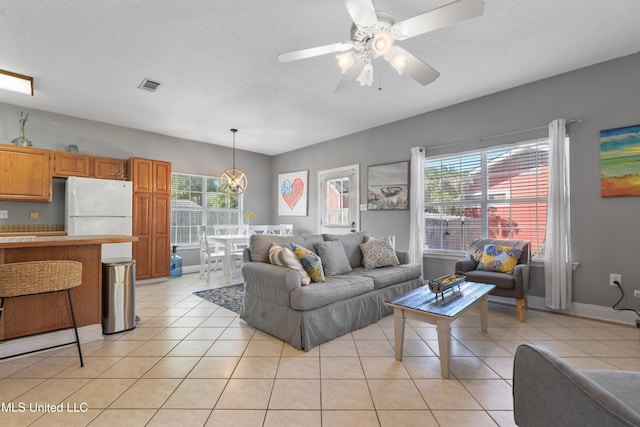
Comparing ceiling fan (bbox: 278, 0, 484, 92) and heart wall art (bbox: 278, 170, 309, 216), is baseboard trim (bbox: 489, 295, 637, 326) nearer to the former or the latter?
ceiling fan (bbox: 278, 0, 484, 92)

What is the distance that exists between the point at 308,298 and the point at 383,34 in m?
2.00

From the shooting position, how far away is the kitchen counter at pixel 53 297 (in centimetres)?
218

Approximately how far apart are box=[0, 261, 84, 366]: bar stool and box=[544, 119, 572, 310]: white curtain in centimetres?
452

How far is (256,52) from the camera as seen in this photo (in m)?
2.72

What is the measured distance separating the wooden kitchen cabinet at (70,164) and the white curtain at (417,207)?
5052 mm

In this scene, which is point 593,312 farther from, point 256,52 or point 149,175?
point 149,175

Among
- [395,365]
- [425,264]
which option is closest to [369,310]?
[395,365]

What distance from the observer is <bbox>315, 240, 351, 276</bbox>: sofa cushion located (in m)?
3.09

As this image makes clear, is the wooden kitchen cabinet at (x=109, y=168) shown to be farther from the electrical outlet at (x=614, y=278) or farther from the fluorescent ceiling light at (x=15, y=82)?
the electrical outlet at (x=614, y=278)

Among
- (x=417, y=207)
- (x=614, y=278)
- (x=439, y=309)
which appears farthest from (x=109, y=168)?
(x=614, y=278)

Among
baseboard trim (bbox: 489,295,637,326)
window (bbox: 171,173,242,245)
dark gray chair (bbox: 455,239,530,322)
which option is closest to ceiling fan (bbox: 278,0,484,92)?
dark gray chair (bbox: 455,239,530,322)

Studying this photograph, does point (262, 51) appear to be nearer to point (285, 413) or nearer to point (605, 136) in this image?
point (285, 413)

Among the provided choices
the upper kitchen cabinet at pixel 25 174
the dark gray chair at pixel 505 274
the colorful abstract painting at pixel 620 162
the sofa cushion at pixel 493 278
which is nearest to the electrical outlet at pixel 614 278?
the dark gray chair at pixel 505 274

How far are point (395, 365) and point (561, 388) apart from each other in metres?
1.48
